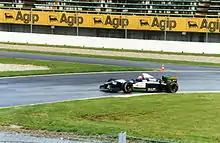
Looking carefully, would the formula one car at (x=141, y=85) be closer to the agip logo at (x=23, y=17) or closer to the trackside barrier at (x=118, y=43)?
the trackside barrier at (x=118, y=43)

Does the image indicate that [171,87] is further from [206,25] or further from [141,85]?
[206,25]

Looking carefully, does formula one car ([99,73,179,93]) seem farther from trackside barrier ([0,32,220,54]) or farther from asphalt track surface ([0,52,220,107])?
trackside barrier ([0,32,220,54])

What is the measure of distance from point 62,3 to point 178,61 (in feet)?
140

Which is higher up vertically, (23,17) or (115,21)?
(23,17)

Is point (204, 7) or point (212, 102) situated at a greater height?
point (204, 7)

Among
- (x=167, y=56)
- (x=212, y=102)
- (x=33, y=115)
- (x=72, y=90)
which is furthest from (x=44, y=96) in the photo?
(x=167, y=56)

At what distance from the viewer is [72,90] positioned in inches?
1140

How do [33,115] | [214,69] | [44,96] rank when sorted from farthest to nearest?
1. [214,69]
2. [44,96]
3. [33,115]

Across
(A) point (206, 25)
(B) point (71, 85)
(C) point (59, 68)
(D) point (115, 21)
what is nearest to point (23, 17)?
(D) point (115, 21)

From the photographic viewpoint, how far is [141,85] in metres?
28.9

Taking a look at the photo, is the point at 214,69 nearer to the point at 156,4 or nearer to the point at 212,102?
the point at 212,102

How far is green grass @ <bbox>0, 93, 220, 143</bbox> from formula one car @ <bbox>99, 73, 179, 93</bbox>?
2.37 meters

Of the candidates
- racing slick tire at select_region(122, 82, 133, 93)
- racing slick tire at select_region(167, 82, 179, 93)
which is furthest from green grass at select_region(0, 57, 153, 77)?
racing slick tire at select_region(167, 82, 179, 93)

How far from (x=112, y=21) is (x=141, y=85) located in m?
40.9
